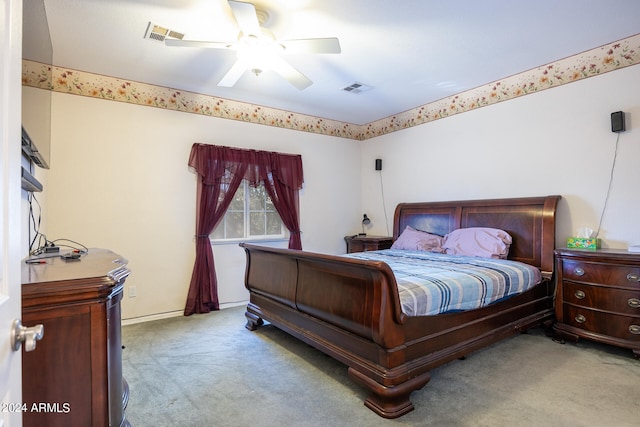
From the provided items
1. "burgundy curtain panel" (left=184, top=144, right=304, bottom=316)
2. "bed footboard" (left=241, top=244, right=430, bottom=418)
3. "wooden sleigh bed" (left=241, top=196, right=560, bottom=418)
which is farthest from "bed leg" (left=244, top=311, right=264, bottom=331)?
"burgundy curtain panel" (left=184, top=144, right=304, bottom=316)

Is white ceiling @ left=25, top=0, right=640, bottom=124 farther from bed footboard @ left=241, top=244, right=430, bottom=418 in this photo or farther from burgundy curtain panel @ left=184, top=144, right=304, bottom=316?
bed footboard @ left=241, top=244, right=430, bottom=418

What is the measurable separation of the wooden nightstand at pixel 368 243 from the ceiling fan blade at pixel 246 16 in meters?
3.22

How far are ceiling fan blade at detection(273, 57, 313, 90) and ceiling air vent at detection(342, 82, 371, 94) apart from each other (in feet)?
3.40

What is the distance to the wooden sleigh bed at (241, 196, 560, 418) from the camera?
1.93 meters

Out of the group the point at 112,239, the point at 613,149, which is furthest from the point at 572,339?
the point at 112,239

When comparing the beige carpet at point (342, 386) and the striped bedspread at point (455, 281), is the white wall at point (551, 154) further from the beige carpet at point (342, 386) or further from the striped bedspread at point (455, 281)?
the beige carpet at point (342, 386)

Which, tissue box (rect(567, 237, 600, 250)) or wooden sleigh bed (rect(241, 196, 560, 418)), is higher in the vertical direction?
tissue box (rect(567, 237, 600, 250))

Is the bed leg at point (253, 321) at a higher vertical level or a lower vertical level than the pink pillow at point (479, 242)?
lower

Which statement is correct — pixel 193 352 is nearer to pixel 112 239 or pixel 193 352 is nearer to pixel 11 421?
pixel 112 239

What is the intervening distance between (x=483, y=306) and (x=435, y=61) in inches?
92.1

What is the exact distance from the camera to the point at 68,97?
10.8 ft

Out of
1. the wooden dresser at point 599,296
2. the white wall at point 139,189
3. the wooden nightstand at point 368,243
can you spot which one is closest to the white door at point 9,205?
the white wall at point 139,189

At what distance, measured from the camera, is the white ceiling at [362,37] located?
238 centimetres

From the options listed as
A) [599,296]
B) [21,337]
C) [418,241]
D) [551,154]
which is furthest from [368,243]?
[21,337]
